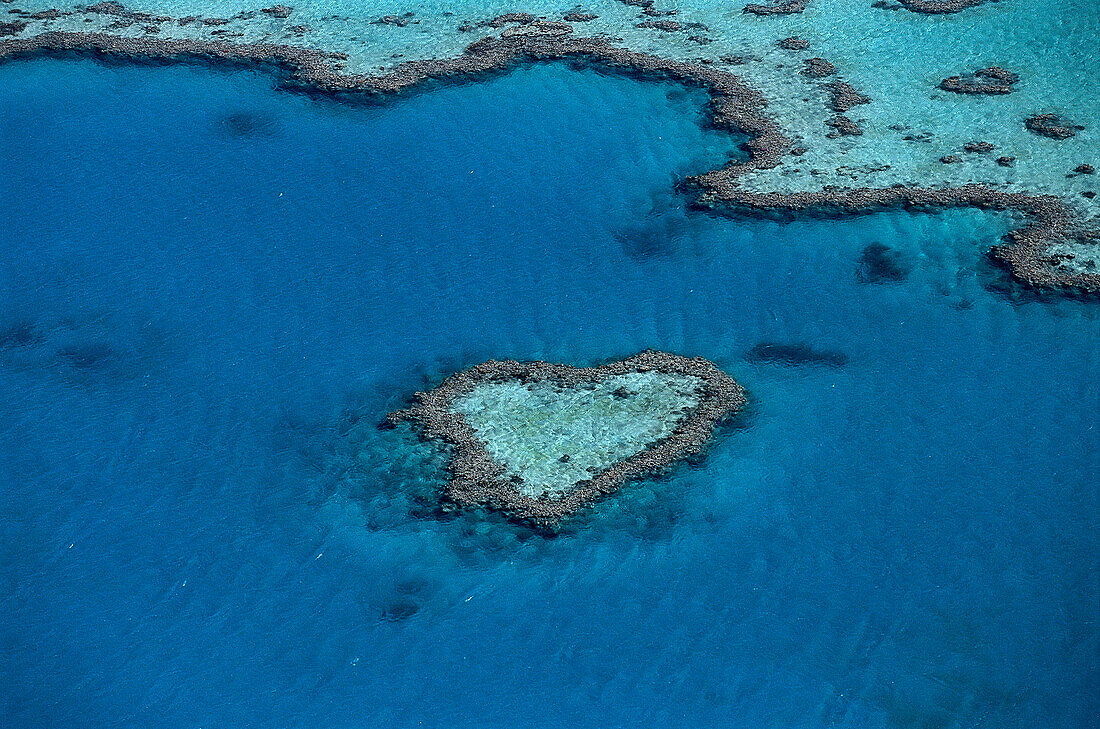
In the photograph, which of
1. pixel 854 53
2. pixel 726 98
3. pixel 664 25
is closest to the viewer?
pixel 726 98

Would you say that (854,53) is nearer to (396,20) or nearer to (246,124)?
(396,20)

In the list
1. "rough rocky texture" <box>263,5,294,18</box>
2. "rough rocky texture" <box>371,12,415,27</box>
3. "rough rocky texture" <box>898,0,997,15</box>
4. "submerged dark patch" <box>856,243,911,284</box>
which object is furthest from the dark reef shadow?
"rough rocky texture" <box>898,0,997,15</box>

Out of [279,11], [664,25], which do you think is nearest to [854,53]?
[664,25]

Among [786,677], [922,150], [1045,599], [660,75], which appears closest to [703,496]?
[786,677]

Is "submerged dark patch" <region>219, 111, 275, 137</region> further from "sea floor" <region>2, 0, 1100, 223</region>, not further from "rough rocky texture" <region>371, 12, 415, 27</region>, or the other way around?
"rough rocky texture" <region>371, 12, 415, 27</region>

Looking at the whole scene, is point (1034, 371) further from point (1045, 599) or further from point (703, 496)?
point (703, 496)

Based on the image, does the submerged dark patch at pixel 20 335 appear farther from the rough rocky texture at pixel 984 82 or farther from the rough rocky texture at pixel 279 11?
the rough rocky texture at pixel 984 82
